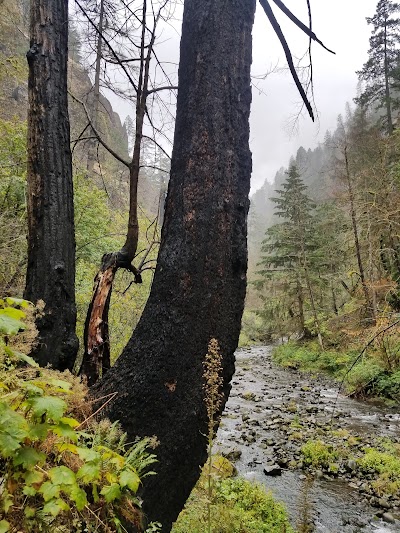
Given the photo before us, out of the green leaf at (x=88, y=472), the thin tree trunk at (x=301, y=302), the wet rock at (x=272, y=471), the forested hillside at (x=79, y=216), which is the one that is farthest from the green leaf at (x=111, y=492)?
the thin tree trunk at (x=301, y=302)

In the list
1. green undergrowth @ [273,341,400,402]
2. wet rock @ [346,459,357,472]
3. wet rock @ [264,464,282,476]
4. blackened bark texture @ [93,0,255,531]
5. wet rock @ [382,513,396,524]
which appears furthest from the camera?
green undergrowth @ [273,341,400,402]

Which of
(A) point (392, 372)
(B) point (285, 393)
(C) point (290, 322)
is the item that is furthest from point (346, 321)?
(C) point (290, 322)

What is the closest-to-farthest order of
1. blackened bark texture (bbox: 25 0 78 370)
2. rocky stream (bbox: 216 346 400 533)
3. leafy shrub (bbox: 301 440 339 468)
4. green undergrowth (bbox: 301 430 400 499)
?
1. blackened bark texture (bbox: 25 0 78 370)
2. rocky stream (bbox: 216 346 400 533)
3. green undergrowth (bbox: 301 430 400 499)
4. leafy shrub (bbox: 301 440 339 468)

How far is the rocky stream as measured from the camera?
17.5ft

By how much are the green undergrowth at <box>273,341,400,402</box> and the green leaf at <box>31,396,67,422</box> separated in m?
6.73

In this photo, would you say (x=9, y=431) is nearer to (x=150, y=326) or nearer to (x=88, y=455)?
(x=88, y=455)

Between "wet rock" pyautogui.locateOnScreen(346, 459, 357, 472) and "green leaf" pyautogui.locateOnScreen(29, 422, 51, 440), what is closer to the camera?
"green leaf" pyautogui.locateOnScreen(29, 422, 51, 440)

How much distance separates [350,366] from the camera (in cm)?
→ 692

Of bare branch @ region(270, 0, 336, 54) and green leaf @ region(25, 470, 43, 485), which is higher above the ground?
bare branch @ region(270, 0, 336, 54)

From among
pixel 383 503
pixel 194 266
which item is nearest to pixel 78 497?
pixel 194 266

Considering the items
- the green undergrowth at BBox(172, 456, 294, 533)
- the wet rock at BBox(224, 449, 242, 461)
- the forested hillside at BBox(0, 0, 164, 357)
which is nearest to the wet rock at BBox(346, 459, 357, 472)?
the wet rock at BBox(224, 449, 242, 461)

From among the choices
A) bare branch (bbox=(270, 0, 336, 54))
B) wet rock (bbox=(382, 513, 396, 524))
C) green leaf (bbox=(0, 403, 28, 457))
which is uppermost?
bare branch (bbox=(270, 0, 336, 54))

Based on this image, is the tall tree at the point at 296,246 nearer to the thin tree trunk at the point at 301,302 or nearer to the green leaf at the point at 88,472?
the thin tree trunk at the point at 301,302

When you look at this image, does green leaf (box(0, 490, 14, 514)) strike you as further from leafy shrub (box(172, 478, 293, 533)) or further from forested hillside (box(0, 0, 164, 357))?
forested hillside (box(0, 0, 164, 357))
